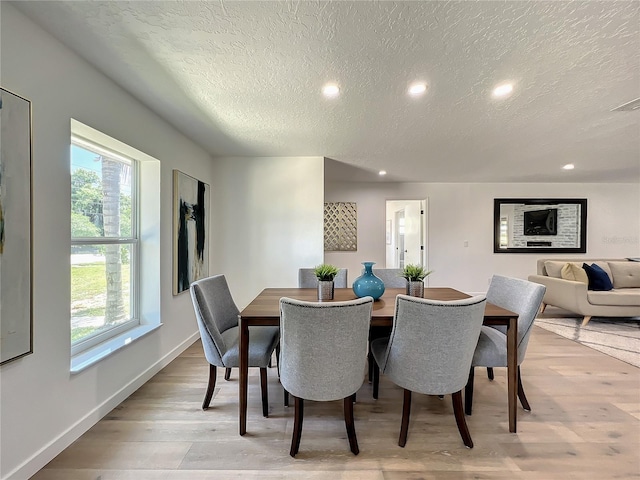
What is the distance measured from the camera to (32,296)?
140 cm

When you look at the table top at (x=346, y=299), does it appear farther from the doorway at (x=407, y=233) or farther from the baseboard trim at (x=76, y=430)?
the doorway at (x=407, y=233)

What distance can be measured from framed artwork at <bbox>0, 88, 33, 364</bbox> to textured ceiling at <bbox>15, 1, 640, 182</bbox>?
0.52 meters

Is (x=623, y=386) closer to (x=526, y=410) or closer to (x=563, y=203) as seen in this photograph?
(x=526, y=410)

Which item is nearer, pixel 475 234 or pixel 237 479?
pixel 237 479

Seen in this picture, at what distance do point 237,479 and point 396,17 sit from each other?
7.58 feet

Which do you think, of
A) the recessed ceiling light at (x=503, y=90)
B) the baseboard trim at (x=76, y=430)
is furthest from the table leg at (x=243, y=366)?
the recessed ceiling light at (x=503, y=90)

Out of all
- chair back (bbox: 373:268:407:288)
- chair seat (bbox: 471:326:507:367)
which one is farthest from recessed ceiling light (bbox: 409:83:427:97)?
chair seat (bbox: 471:326:507:367)

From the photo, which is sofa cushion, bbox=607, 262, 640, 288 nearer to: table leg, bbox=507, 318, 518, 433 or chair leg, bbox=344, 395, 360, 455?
table leg, bbox=507, 318, 518, 433

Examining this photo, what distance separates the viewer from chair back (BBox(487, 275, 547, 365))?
1.85 meters

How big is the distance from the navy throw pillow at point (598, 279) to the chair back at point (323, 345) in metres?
4.26

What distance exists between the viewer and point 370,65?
1709 millimetres

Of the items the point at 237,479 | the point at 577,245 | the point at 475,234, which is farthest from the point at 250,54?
the point at 577,245

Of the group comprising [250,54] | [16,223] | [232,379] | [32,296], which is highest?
[250,54]

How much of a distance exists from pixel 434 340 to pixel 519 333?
0.77 metres
